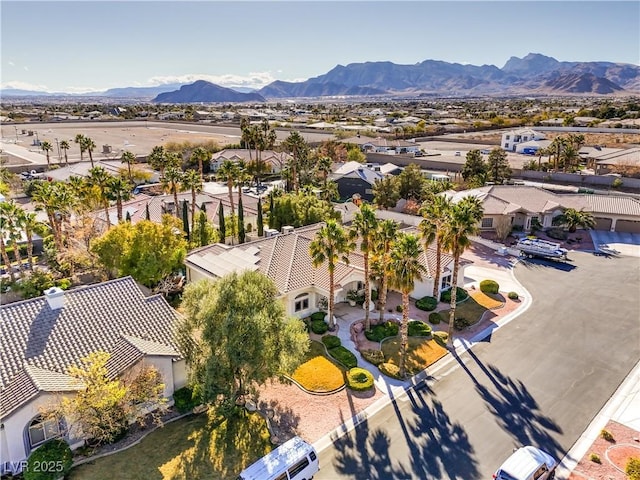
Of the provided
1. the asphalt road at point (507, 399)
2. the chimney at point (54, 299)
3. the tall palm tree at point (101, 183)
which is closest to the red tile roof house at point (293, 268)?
the asphalt road at point (507, 399)

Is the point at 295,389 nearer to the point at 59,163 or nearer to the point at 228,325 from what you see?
the point at 228,325

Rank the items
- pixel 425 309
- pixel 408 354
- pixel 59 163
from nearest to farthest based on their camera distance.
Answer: pixel 408 354
pixel 425 309
pixel 59 163

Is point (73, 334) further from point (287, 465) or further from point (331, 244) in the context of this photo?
point (331, 244)

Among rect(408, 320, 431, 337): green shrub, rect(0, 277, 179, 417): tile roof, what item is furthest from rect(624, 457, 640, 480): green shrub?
rect(0, 277, 179, 417): tile roof

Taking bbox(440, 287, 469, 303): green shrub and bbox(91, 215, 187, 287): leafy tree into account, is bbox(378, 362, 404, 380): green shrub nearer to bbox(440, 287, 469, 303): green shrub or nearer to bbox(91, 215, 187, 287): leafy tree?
bbox(440, 287, 469, 303): green shrub

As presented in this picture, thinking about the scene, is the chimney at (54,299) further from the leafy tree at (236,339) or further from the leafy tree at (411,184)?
the leafy tree at (411,184)

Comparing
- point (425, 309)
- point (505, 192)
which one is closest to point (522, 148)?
point (505, 192)
